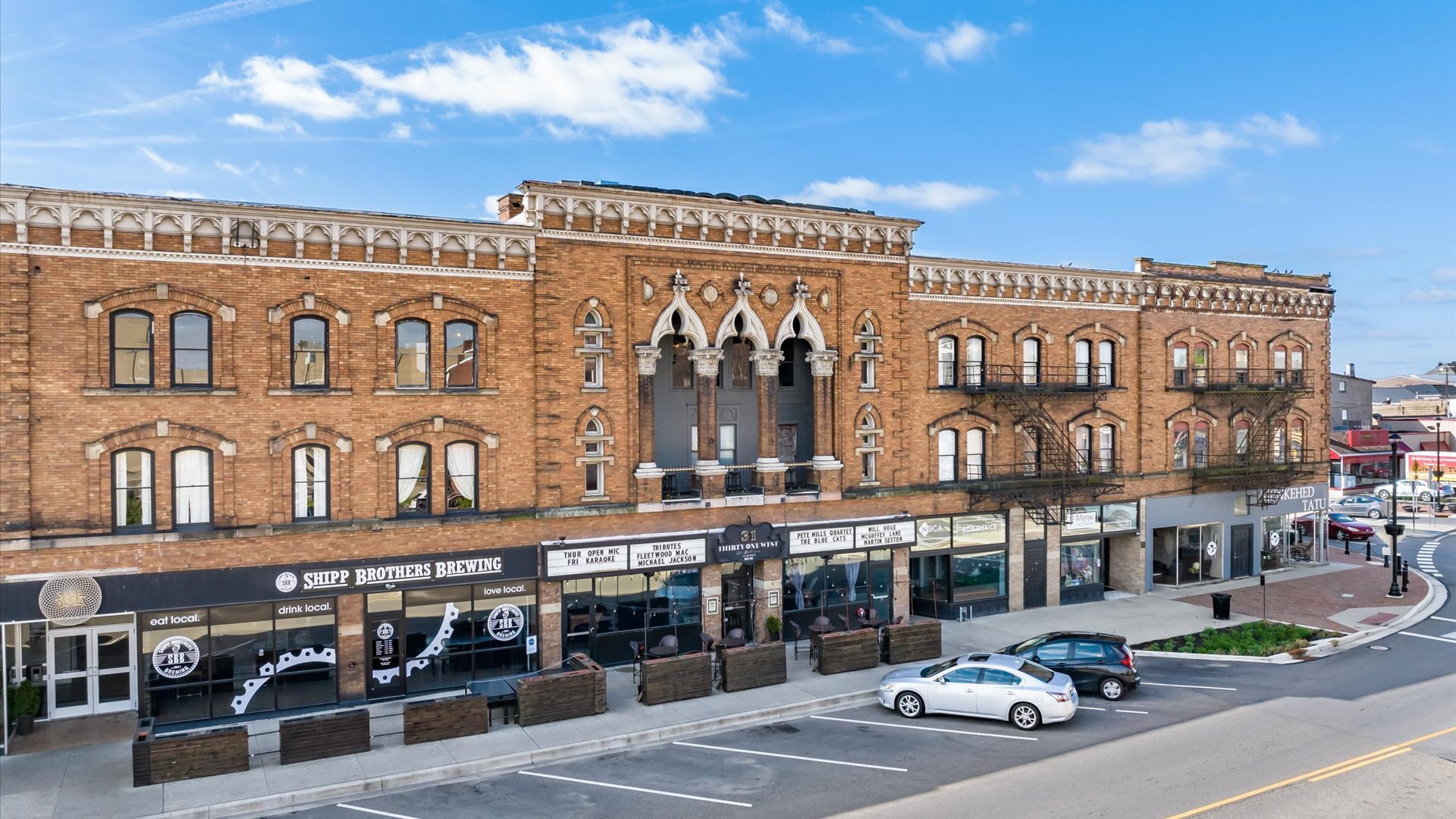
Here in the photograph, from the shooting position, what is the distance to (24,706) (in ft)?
63.3

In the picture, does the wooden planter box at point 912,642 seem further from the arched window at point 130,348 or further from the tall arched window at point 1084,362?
the arched window at point 130,348

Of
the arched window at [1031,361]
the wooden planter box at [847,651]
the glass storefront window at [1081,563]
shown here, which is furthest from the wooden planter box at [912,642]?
the arched window at [1031,361]

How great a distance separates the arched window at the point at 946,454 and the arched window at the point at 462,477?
15599 mm

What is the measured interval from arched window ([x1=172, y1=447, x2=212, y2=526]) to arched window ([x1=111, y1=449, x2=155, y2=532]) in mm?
489

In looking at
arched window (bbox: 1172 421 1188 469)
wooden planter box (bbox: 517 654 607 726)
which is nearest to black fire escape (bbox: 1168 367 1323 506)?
arched window (bbox: 1172 421 1188 469)

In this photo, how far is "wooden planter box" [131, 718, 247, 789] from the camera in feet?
55.5

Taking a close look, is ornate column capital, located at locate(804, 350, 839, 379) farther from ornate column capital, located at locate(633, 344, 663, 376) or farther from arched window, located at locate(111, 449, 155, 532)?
arched window, located at locate(111, 449, 155, 532)

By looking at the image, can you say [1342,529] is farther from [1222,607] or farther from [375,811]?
[375,811]

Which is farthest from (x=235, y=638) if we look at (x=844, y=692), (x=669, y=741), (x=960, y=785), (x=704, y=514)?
(x=960, y=785)

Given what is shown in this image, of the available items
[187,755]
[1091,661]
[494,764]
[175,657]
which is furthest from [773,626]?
[175,657]

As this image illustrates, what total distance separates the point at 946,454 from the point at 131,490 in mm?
23663

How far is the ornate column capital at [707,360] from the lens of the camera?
86.7ft

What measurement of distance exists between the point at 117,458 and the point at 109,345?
2.53m

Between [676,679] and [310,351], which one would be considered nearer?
[676,679]
